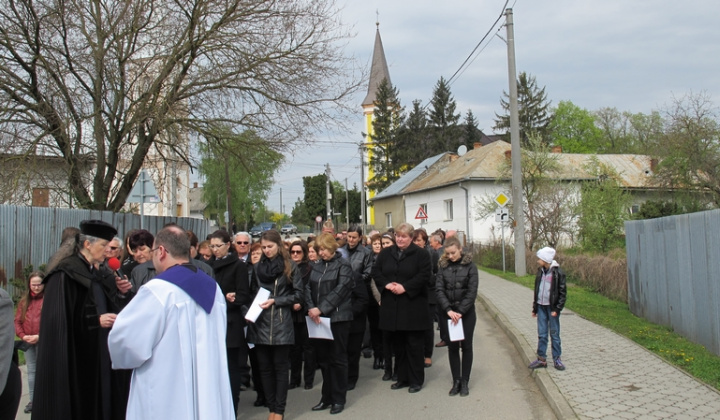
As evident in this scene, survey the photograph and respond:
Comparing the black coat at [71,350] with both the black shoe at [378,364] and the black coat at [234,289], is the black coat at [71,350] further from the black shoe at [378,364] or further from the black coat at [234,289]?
the black shoe at [378,364]

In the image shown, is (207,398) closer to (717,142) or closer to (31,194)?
(31,194)

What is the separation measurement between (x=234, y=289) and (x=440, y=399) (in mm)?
2611

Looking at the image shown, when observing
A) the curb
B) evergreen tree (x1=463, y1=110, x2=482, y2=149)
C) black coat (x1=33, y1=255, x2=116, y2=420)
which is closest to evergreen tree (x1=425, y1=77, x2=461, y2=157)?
evergreen tree (x1=463, y1=110, x2=482, y2=149)

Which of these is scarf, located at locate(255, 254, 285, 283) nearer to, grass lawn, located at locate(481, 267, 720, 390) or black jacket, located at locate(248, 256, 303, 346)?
black jacket, located at locate(248, 256, 303, 346)

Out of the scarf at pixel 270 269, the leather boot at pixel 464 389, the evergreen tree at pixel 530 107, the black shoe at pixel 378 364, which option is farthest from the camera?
the evergreen tree at pixel 530 107

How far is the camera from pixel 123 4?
47.5 ft

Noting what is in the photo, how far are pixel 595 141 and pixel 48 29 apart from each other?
65.9m

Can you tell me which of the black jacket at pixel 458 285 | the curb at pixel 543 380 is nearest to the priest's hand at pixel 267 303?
the black jacket at pixel 458 285

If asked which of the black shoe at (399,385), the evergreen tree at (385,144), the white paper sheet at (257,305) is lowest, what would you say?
the black shoe at (399,385)

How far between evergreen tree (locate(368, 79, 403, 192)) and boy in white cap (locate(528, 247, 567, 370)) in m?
58.8

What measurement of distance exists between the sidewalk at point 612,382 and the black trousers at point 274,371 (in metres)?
2.69

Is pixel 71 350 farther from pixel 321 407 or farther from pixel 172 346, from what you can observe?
pixel 321 407

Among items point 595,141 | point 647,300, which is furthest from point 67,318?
point 595,141

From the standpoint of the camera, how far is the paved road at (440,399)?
6.54 meters
